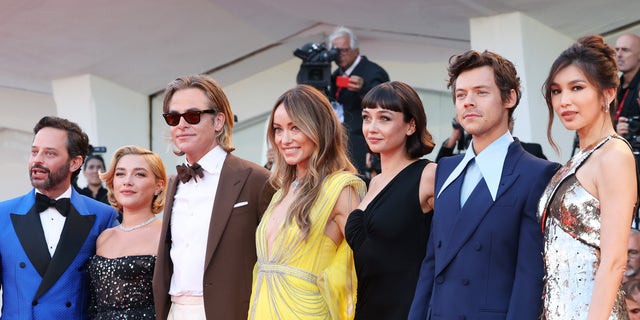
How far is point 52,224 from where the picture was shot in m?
5.06

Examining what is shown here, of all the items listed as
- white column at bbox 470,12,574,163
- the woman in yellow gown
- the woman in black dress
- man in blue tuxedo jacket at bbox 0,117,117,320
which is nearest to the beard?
man in blue tuxedo jacket at bbox 0,117,117,320

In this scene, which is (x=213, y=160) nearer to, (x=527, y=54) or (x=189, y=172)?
(x=189, y=172)

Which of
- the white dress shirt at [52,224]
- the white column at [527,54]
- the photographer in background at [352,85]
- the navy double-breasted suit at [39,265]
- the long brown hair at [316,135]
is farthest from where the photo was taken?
the white column at [527,54]

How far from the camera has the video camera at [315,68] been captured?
707cm

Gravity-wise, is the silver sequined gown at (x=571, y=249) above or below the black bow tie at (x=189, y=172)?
below

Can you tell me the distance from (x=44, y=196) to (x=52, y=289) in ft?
1.76

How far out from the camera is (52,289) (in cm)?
A: 483

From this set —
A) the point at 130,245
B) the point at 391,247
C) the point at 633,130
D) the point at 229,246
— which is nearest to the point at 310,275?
the point at 391,247

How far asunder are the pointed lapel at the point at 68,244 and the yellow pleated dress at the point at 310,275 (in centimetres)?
130

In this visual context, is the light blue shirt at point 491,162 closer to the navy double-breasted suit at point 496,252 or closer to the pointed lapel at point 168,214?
the navy double-breasted suit at point 496,252

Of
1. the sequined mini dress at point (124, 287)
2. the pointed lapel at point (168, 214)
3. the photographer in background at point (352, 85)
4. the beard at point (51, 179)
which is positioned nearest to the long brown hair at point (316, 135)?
the pointed lapel at point (168, 214)

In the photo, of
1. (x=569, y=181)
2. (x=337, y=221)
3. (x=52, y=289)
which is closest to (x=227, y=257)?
(x=337, y=221)

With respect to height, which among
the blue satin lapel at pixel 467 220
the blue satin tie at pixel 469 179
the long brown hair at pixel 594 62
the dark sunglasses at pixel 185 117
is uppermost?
the dark sunglasses at pixel 185 117

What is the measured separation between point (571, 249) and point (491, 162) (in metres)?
0.47
